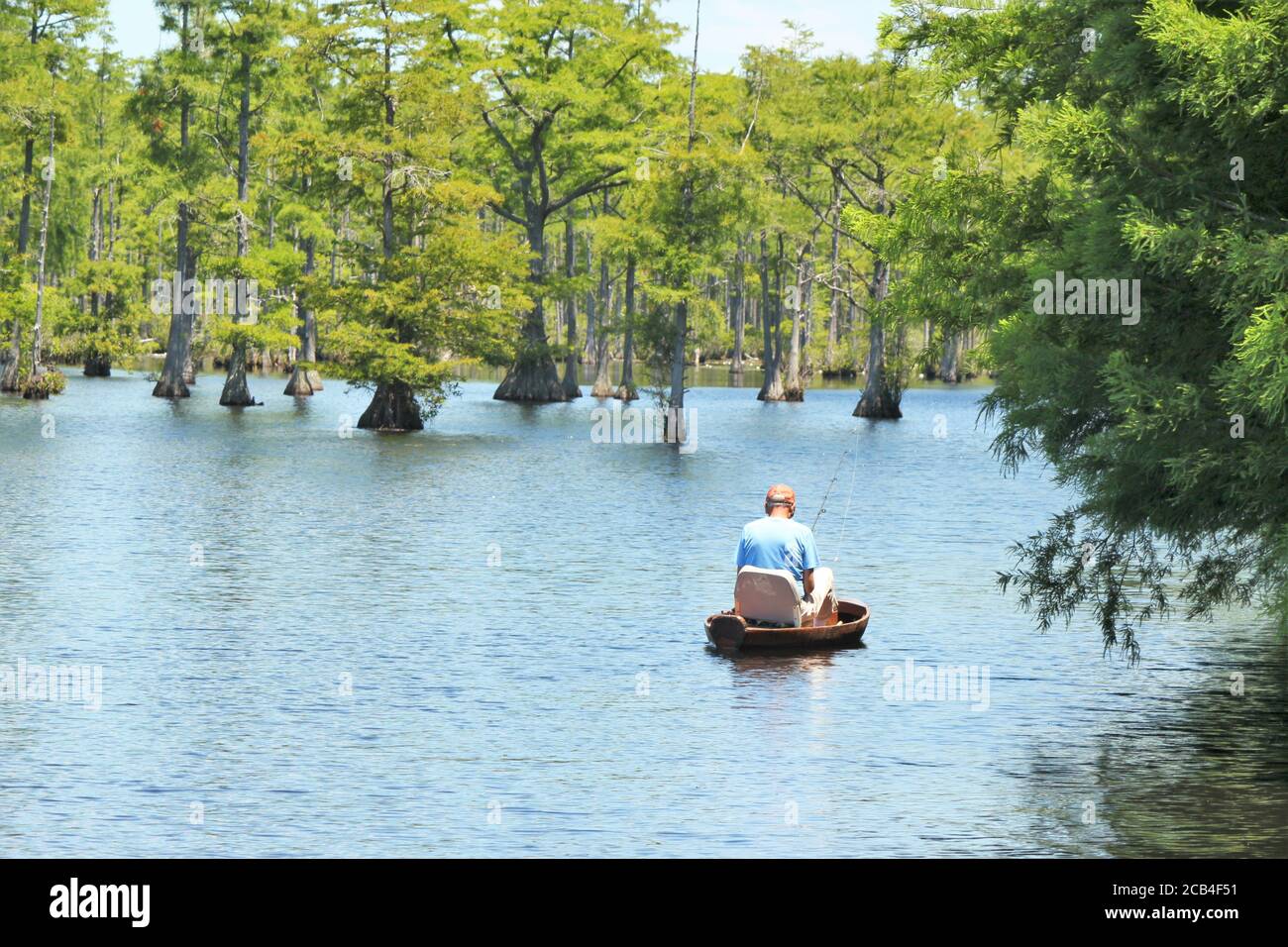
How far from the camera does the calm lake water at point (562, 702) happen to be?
510 inches

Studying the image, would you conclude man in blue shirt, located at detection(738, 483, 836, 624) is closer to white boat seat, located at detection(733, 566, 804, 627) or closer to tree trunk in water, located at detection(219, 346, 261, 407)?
white boat seat, located at detection(733, 566, 804, 627)

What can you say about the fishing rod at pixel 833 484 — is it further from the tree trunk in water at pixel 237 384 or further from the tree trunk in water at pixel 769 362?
the tree trunk in water at pixel 769 362

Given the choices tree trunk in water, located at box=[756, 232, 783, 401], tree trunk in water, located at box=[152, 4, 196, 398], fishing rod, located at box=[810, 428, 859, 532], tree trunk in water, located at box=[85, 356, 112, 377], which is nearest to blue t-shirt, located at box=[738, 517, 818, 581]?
fishing rod, located at box=[810, 428, 859, 532]

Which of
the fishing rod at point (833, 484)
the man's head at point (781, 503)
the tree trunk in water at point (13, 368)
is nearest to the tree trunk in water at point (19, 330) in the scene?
the tree trunk in water at point (13, 368)

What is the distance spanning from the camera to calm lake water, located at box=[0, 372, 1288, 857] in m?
12.9

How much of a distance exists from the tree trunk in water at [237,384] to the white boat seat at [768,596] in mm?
53600

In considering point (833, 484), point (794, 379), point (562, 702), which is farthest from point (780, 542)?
point (794, 379)

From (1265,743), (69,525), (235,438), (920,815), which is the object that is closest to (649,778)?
(920,815)

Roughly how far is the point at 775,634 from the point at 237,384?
54941 mm

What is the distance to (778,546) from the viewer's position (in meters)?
19.2

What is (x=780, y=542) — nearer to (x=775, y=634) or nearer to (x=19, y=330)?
(x=775, y=634)

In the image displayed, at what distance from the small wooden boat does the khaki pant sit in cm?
13

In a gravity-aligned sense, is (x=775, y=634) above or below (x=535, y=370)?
below
